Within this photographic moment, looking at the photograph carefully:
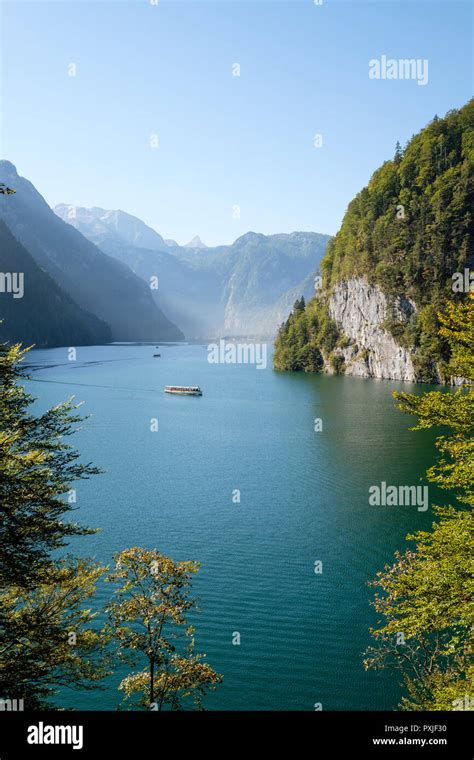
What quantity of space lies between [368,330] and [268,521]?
96.7 m

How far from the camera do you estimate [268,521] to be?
36.5m

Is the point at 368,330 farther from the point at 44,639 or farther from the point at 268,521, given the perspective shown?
the point at 44,639

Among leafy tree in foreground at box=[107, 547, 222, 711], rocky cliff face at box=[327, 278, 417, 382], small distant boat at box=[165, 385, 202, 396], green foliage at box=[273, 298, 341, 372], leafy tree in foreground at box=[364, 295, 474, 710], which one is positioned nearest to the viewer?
leafy tree in foreground at box=[364, 295, 474, 710]

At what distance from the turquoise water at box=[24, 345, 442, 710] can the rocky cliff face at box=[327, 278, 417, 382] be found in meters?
32.3

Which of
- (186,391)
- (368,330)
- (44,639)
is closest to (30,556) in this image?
(44,639)

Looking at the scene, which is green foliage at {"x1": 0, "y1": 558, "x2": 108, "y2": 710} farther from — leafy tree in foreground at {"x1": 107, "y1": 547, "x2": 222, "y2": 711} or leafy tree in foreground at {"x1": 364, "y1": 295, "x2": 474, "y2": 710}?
leafy tree in foreground at {"x1": 364, "y1": 295, "x2": 474, "y2": 710}

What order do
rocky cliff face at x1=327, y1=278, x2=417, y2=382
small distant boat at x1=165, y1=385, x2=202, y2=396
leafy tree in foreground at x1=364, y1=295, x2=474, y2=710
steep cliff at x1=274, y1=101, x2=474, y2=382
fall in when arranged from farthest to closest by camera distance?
rocky cliff face at x1=327, y1=278, x2=417, y2=382 < steep cliff at x1=274, y1=101, x2=474, y2=382 < small distant boat at x1=165, y1=385, x2=202, y2=396 < leafy tree in foreground at x1=364, y1=295, x2=474, y2=710

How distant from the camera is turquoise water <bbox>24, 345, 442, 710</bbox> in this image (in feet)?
68.2
